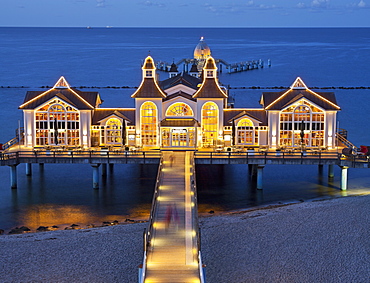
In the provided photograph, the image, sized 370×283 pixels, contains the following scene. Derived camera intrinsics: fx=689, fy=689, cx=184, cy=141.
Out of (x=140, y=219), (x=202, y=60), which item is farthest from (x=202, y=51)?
(x=140, y=219)

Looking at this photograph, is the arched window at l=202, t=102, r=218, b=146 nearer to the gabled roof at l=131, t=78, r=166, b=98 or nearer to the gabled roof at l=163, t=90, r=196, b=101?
the gabled roof at l=163, t=90, r=196, b=101

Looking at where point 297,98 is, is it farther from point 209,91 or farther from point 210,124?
point 210,124

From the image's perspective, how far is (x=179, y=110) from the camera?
48188 millimetres

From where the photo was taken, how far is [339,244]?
97.2 ft

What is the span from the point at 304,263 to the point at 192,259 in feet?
16.8

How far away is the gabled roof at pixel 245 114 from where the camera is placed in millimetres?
48188

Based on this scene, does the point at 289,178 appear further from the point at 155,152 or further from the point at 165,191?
the point at 165,191

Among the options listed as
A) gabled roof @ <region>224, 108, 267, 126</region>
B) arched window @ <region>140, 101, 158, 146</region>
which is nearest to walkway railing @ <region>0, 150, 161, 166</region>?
arched window @ <region>140, 101, 158, 146</region>

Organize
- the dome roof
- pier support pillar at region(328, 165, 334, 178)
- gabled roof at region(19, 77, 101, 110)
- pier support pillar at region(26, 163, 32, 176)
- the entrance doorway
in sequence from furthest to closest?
the dome roof → pier support pillar at region(26, 163, 32, 176) → pier support pillar at region(328, 165, 334, 178) → gabled roof at region(19, 77, 101, 110) → the entrance doorway

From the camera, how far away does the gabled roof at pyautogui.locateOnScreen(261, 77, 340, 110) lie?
4769 cm

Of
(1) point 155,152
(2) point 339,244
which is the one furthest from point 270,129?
(2) point 339,244

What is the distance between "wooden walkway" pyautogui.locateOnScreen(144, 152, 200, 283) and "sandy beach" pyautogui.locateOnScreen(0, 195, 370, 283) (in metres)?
1.24

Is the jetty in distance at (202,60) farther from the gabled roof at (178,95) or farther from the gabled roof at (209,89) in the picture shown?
the gabled roof at (209,89)

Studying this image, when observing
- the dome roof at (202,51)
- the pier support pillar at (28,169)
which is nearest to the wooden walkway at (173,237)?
the pier support pillar at (28,169)
